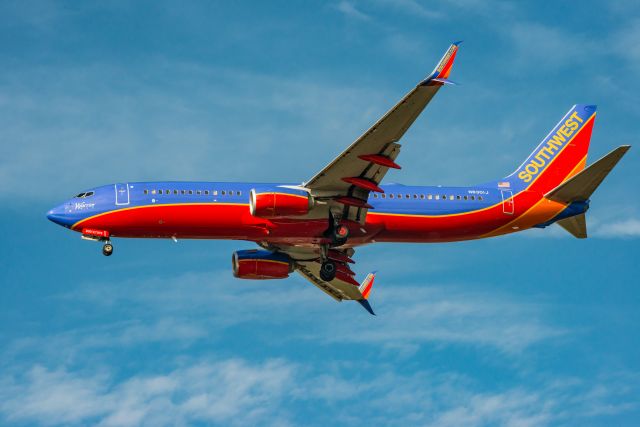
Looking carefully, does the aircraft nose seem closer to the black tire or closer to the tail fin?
the black tire

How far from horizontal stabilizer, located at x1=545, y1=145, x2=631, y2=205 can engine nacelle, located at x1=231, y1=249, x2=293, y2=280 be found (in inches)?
772

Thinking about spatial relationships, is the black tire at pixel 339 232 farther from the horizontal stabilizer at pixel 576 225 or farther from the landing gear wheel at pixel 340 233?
the horizontal stabilizer at pixel 576 225

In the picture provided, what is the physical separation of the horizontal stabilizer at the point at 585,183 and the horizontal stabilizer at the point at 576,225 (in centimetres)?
165

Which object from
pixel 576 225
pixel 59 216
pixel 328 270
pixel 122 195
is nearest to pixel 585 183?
pixel 576 225

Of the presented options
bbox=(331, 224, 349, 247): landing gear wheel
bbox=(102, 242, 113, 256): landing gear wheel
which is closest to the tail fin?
bbox=(331, 224, 349, 247): landing gear wheel

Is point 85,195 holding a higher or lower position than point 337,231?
higher

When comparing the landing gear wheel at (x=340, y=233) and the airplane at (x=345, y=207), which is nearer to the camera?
the airplane at (x=345, y=207)

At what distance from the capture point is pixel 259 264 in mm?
84438

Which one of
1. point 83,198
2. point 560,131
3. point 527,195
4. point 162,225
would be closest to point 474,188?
point 527,195

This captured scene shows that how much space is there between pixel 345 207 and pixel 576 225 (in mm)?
17008

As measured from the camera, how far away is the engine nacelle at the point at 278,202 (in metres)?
73.6

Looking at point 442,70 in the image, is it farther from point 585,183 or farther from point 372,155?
point 585,183

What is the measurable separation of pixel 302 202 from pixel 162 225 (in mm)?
9358

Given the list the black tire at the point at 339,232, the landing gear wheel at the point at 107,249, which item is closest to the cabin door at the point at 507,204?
the black tire at the point at 339,232
